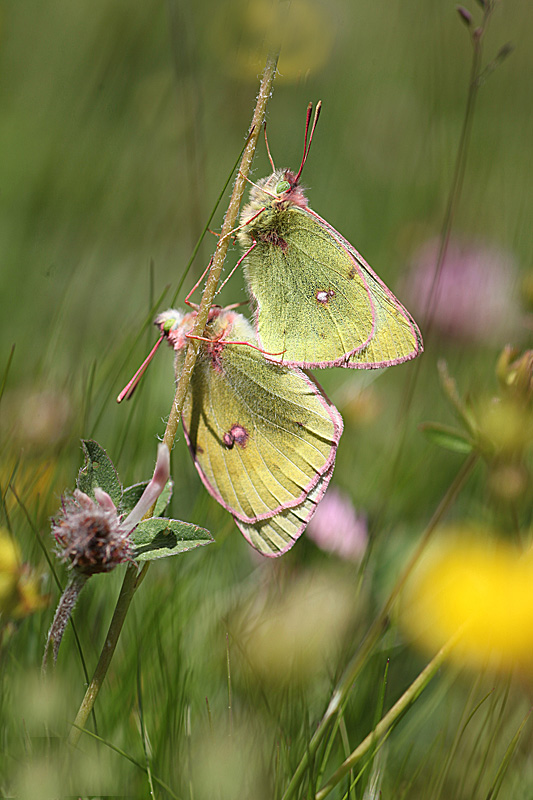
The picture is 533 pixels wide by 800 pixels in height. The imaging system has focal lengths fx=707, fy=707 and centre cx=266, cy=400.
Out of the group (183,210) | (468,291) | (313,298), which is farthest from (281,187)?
(183,210)

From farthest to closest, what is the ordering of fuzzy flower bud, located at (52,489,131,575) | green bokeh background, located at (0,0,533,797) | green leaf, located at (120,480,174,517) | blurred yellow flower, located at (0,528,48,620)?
green bokeh background, located at (0,0,533,797) < blurred yellow flower, located at (0,528,48,620) < green leaf, located at (120,480,174,517) < fuzzy flower bud, located at (52,489,131,575)

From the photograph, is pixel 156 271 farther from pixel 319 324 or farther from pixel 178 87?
pixel 319 324

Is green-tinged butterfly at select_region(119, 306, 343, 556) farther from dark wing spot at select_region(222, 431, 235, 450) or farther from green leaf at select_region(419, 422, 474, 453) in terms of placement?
green leaf at select_region(419, 422, 474, 453)

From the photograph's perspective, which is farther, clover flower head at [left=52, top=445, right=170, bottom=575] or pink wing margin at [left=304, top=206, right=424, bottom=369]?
pink wing margin at [left=304, top=206, right=424, bottom=369]

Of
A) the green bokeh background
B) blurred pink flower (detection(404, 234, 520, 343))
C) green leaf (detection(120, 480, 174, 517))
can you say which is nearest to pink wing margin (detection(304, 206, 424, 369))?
the green bokeh background

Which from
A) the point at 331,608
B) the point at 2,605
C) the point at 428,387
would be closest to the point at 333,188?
the point at 428,387

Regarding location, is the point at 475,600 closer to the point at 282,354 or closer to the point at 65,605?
the point at 282,354
